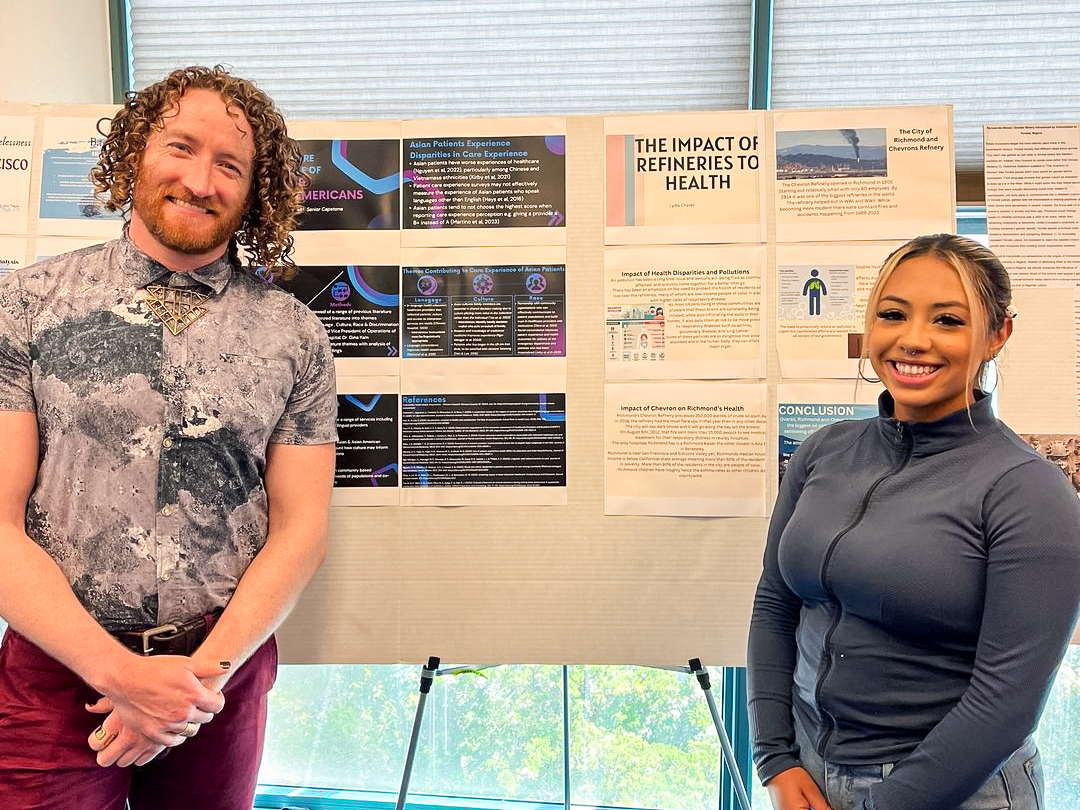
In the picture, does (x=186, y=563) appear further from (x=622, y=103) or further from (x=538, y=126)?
(x=622, y=103)

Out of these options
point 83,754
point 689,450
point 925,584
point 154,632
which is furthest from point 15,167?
point 925,584

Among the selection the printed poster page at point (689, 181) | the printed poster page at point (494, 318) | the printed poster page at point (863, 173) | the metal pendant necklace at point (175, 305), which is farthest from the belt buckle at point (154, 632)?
the printed poster page at point (863, 173)

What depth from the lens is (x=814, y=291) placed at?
1.66 m

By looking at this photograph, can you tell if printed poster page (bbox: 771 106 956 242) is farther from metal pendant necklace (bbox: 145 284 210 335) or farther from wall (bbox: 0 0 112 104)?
wall (bbox: 0 0 112 104)

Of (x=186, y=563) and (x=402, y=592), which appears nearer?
(x=186, y=563)

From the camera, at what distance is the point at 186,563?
1217 mm

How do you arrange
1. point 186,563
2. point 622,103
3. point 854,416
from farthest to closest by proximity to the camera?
point 622,103 < point 854,416 < point 186,563

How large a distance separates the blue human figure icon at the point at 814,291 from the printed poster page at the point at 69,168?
157cm

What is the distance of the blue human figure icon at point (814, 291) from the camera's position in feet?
5.44

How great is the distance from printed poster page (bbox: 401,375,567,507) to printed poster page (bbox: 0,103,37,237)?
0.96m

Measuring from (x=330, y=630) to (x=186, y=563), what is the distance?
0.56 metres

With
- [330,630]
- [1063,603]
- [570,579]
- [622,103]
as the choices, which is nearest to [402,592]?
[330,630]

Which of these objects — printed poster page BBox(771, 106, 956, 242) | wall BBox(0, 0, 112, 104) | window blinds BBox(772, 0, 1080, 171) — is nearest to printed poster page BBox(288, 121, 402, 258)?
printed poster page BBox(771, 106, 956, 242)

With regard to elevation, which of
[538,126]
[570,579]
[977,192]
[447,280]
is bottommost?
[570,579]
